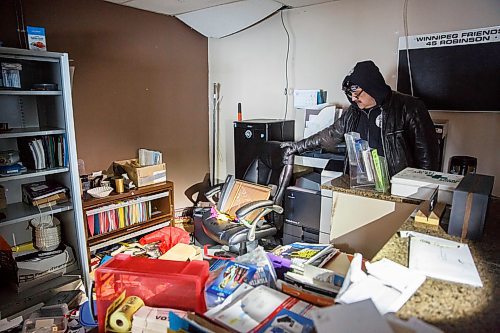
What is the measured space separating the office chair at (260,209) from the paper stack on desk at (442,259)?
1.33 m

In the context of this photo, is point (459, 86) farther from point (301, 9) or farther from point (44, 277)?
point (44, 277)

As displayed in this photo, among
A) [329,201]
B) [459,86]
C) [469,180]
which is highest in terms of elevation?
[459,86]

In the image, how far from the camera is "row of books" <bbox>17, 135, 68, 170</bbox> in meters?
2.44

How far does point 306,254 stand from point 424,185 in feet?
2.18

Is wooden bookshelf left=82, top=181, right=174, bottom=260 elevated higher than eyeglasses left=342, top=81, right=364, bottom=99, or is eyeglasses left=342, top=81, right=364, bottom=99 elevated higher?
eyeglasses left=342, top=81, right=364, bottom=99

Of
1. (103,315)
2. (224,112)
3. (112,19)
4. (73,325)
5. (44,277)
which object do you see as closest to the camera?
(103,315)

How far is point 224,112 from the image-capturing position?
156 inches

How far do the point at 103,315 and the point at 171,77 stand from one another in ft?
9.50

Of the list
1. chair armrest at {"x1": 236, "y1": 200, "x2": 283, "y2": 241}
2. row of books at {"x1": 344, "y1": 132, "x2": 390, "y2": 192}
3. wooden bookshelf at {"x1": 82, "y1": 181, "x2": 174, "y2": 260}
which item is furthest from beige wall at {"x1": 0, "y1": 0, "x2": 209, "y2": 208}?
row of books at {"x1": 344, "y1": 132, "x2": 390, "y2": 192}

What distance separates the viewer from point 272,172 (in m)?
3.00

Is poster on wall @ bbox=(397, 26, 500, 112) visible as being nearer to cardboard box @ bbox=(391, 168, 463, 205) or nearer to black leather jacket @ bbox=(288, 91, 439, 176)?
black leather jacket @ bbox=(288, 91, 439, 176)

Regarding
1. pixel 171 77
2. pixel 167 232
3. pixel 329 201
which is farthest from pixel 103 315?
pixel 171 77

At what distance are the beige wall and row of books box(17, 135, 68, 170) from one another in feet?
1.60

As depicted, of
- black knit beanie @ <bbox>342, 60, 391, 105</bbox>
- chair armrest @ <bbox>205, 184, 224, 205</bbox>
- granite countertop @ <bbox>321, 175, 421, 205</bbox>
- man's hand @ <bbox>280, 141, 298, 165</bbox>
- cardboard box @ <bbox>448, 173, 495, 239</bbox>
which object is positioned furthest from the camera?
chair armrest @ <bbox>205, 184, 224, 205</bbox>
